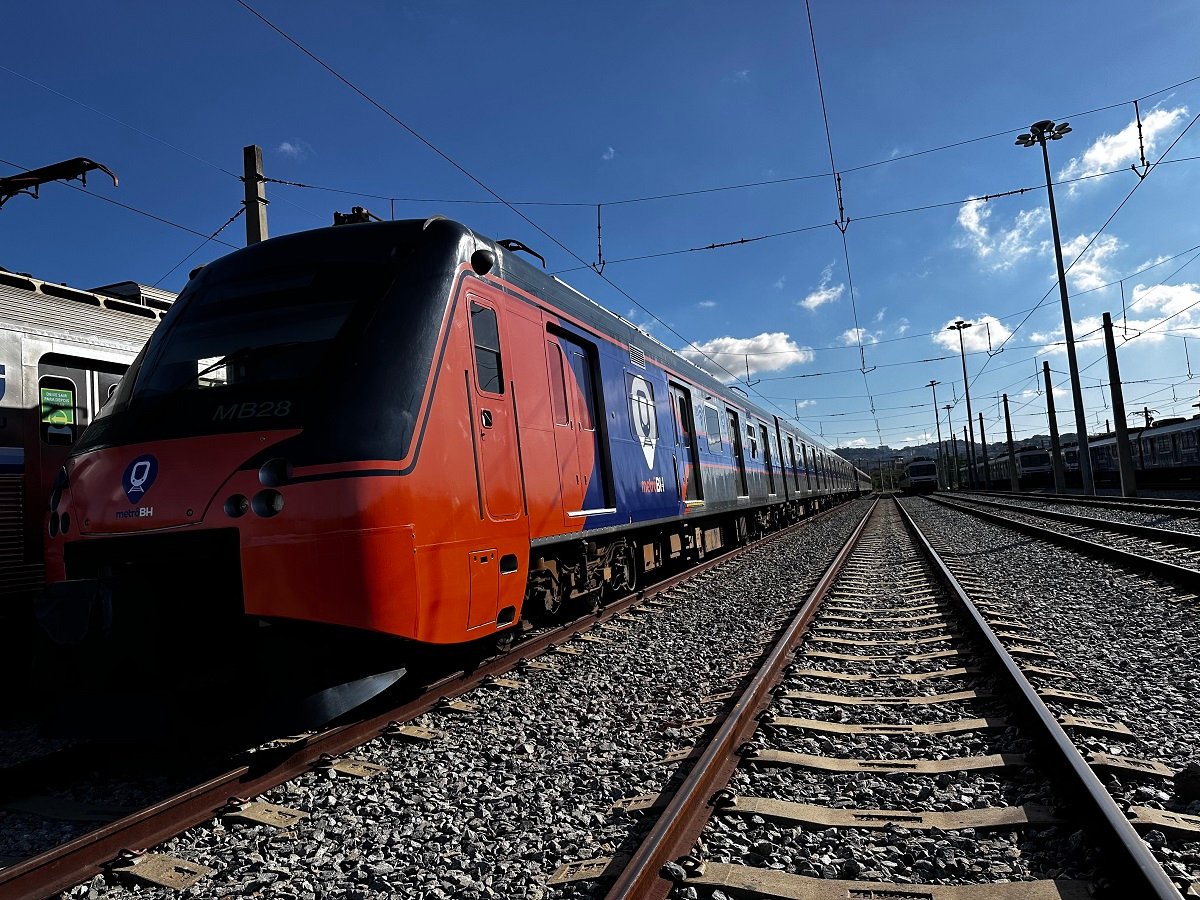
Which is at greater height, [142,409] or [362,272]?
[362,272]

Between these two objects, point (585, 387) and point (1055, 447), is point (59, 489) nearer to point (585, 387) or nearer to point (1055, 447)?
point (585, 387)

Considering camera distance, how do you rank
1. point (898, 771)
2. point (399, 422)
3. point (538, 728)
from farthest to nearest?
point (538, 728) < point (399, 422) < point (898, 771)

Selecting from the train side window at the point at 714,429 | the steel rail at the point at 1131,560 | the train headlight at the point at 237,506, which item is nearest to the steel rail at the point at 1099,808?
the train headlight at the point at 237,506

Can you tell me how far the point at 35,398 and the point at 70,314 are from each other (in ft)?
2.79

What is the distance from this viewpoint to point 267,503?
3.79 metres

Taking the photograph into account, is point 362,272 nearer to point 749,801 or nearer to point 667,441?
point 749,801

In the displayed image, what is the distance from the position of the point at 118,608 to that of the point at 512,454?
2.41 m

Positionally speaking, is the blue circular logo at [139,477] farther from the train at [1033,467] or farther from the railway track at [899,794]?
the train at [1033,467]

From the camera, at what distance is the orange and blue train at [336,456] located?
12.4 feet

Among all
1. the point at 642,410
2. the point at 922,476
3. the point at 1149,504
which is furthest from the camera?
the point at 922,476

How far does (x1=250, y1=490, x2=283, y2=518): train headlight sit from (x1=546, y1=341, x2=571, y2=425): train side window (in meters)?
2.66

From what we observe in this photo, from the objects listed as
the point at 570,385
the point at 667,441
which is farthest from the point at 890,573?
the point at 570,385

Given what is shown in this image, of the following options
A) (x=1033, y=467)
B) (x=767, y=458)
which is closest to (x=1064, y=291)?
(x=767, y=458)

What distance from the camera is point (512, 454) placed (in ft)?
17.2
